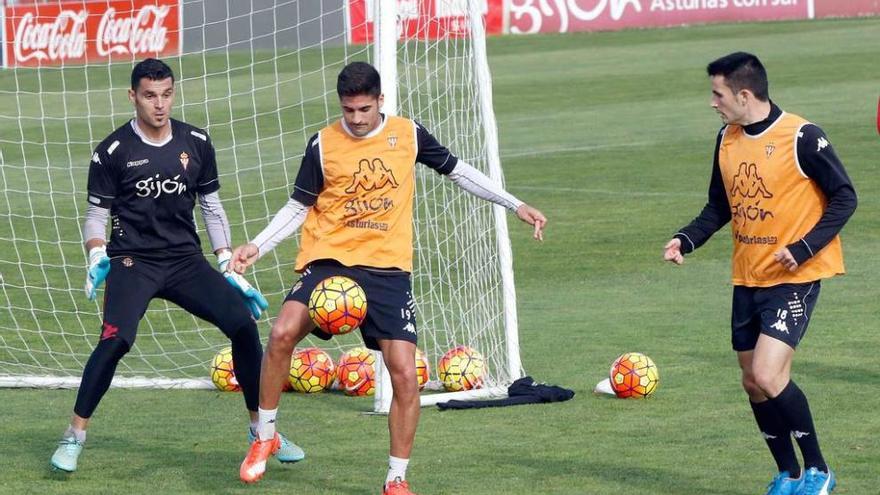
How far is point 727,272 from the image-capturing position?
1424 centimetres

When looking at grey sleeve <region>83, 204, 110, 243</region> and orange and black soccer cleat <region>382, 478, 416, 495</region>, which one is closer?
orange and black soccer cleat <region>382, 478, 416, 495</region>

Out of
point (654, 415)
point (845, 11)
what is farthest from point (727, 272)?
point (845, 11)

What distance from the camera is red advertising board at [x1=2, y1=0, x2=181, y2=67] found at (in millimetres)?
24516

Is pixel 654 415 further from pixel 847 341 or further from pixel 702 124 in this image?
pixel 702 124

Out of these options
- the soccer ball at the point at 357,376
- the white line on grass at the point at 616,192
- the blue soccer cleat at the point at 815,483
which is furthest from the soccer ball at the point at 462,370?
the white line on grass at the point at 616,192

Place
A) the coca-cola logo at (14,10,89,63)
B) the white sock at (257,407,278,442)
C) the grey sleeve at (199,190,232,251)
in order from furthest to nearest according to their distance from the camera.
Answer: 1. the coca-cola logo at (14,10,89,63)
2. the grey sleeve at (199,190,232,251)
3. the white sock at (257,407,278,442)

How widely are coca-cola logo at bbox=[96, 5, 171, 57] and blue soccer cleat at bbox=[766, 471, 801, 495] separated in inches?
792

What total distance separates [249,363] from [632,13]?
110 feet

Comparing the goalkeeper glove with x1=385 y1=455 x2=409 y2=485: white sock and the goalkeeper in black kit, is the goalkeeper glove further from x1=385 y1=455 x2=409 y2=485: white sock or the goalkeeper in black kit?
x1=385 y1=455 x2=409 y2=485: white sock

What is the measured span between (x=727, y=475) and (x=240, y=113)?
18.3 meters

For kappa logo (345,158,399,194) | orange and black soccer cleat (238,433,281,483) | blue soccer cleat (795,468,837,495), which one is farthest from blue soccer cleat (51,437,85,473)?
blue soccer cleat (795,468,837,495)

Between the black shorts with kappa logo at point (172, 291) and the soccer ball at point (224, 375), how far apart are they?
2126 millimetres

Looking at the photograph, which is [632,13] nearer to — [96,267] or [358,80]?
[96,267]

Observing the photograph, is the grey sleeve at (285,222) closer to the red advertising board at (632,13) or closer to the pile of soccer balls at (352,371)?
the pile of soccer balls at (352,371)
